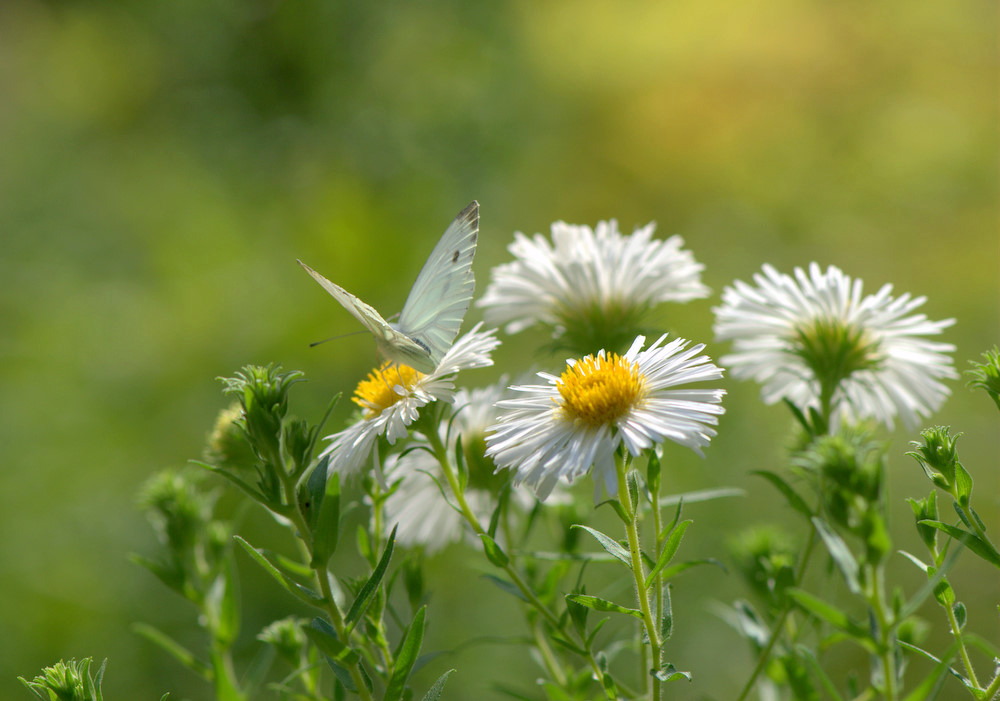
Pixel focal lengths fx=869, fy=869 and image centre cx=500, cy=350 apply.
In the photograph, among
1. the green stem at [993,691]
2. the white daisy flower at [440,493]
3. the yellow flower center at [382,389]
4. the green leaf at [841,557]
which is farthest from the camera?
the white daisy flower at [440,493]

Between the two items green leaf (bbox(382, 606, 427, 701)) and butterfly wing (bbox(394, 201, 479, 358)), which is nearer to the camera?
green leaf (bbox(382, 606, 427, 701))

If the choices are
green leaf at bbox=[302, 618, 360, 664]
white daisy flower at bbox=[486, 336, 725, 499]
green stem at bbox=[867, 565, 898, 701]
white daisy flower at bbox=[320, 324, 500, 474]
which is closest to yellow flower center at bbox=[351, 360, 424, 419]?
white daisy flower at bbox=[320, 324, 500, 474]

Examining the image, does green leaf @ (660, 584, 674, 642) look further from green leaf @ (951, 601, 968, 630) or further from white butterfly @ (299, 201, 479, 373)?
white butterfly @ (299, 201, 479, 373)

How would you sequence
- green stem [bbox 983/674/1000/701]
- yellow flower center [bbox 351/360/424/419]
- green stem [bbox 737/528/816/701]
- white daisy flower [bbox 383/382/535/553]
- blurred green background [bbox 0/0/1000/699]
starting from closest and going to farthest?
1. green stem [bbox 983/674/1000/701]
2. green stem [bbox 737/528/816/701]
3. yellow flower center [bbox 351/360/424/419]
4. white daisy flower [bbox 383/382/535/553]
5. blurred green background [bbox 0/0/1000/699]

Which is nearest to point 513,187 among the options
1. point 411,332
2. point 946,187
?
point 946,187

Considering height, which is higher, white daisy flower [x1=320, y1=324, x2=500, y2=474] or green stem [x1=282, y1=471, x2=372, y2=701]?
white daisy flower [x1=320, y1=324, x2=500, y2=474]

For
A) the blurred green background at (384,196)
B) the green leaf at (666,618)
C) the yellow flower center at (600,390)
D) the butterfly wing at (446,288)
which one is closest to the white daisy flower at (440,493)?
the butterfly wing at (446,288)

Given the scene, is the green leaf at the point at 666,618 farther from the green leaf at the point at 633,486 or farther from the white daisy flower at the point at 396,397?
the white daisy flower at the point at 396,397
